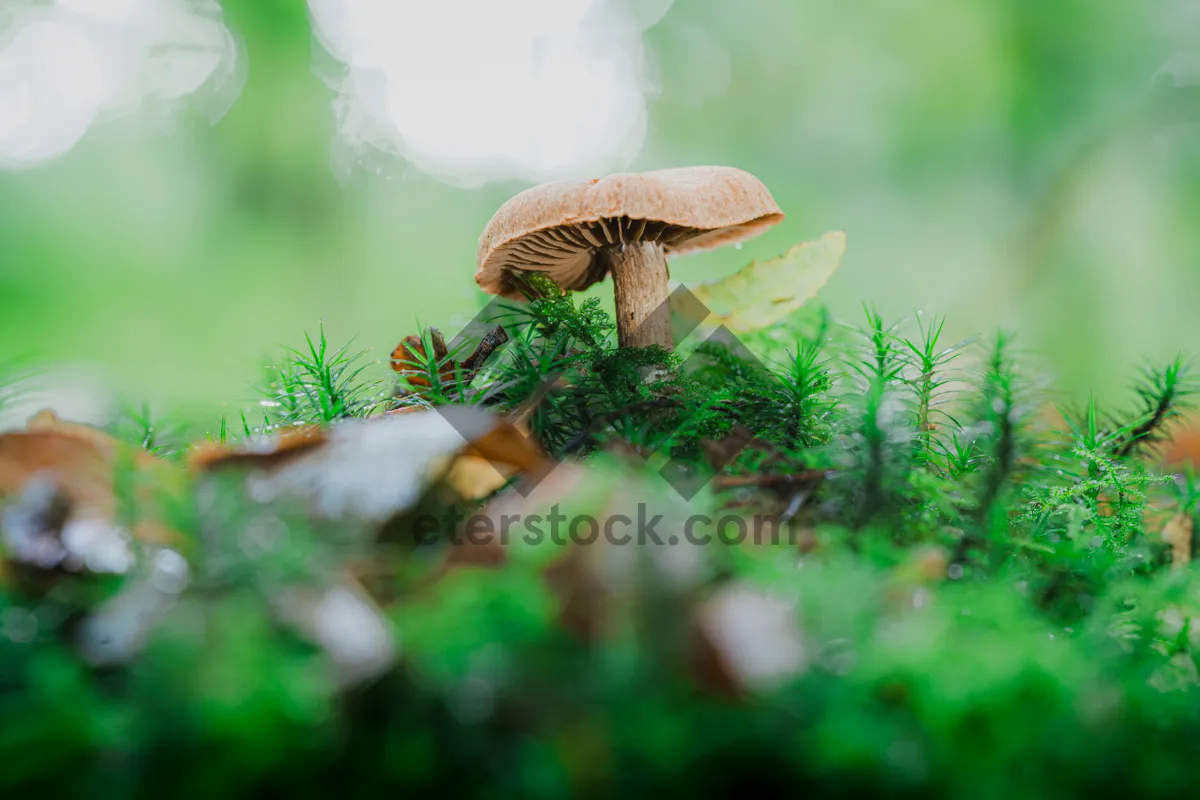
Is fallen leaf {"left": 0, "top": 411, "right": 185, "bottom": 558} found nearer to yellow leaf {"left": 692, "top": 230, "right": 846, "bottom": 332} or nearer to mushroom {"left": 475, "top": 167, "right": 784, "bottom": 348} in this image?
mushroom {"left": 475, "top": 167, "right": 784, "bottom": 348}

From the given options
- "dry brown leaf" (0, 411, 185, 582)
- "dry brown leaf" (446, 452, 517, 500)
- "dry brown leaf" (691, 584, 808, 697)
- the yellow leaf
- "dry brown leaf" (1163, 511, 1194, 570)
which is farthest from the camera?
the yellow leaf

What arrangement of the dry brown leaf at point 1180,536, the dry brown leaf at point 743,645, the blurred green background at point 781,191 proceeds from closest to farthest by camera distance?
the dry brown leaf at point 743,645 → the dry brown leaf at point 1180,536 → the blurred green background at point 781,191

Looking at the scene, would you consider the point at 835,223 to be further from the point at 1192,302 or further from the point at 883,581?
the point at 883,581

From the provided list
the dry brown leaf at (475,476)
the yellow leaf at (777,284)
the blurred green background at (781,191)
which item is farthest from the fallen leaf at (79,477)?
the blurred green background at (781,191)

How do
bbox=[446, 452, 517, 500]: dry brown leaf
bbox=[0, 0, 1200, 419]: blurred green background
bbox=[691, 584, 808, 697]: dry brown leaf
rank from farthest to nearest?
bbox=[0, 0, 1200, 419]: blurred green background → bbox=[446, 452, 517, 500]: dry brown leaf → bbox=[691, 584, 808, 697]: dry brown leaf

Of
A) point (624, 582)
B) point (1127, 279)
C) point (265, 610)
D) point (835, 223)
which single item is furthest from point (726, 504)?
point (1127, 279)

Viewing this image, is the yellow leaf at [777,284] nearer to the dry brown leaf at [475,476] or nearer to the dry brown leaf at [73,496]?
the dry brown leaf at [475,476]

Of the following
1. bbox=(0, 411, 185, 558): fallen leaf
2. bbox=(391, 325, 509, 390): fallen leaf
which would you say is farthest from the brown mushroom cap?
bbox=(0, 411, 185, 558): fallen leaf
